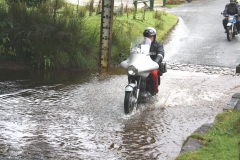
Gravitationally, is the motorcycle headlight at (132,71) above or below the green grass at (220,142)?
above

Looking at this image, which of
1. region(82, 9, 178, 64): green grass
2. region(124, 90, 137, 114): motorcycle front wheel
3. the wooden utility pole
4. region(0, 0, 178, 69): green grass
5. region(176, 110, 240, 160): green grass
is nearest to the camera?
region(176, 110, 240, 160): green grass

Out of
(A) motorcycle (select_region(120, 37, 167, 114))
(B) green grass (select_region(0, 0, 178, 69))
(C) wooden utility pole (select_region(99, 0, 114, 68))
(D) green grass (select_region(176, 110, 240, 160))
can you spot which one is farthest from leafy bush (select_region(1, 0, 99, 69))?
(D) green grass (select_region(176, 110, 240, 160))

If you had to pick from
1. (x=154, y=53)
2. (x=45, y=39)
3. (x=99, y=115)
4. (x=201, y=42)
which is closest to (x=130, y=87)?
(x=99, y=115)

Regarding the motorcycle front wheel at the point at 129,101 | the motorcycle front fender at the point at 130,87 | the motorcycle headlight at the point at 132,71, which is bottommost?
the motorcycle front wheel at the point at 129,101

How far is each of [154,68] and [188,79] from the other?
3670mm

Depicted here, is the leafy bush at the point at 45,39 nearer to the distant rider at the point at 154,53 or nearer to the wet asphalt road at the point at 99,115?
the wet asphalt road at the point at 99,115

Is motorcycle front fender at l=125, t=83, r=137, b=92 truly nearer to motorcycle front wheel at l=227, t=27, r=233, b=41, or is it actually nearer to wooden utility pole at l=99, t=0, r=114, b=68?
wooden utility pole at l=99, t=0, r=114, b=68

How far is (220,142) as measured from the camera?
705 centimetres

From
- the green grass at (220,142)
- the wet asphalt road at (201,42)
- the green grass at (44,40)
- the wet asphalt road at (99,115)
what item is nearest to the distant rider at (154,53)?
the wet asphalt road at (99,115)

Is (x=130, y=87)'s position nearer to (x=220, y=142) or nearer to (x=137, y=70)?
(x=137, y=70)

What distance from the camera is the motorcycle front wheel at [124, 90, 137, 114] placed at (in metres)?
9.27

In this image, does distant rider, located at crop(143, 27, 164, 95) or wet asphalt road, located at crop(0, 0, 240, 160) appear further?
distant rider, located at crop(143, 27, 164, 95)

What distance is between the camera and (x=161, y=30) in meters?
20.7

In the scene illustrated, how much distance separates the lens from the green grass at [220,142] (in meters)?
6.46
